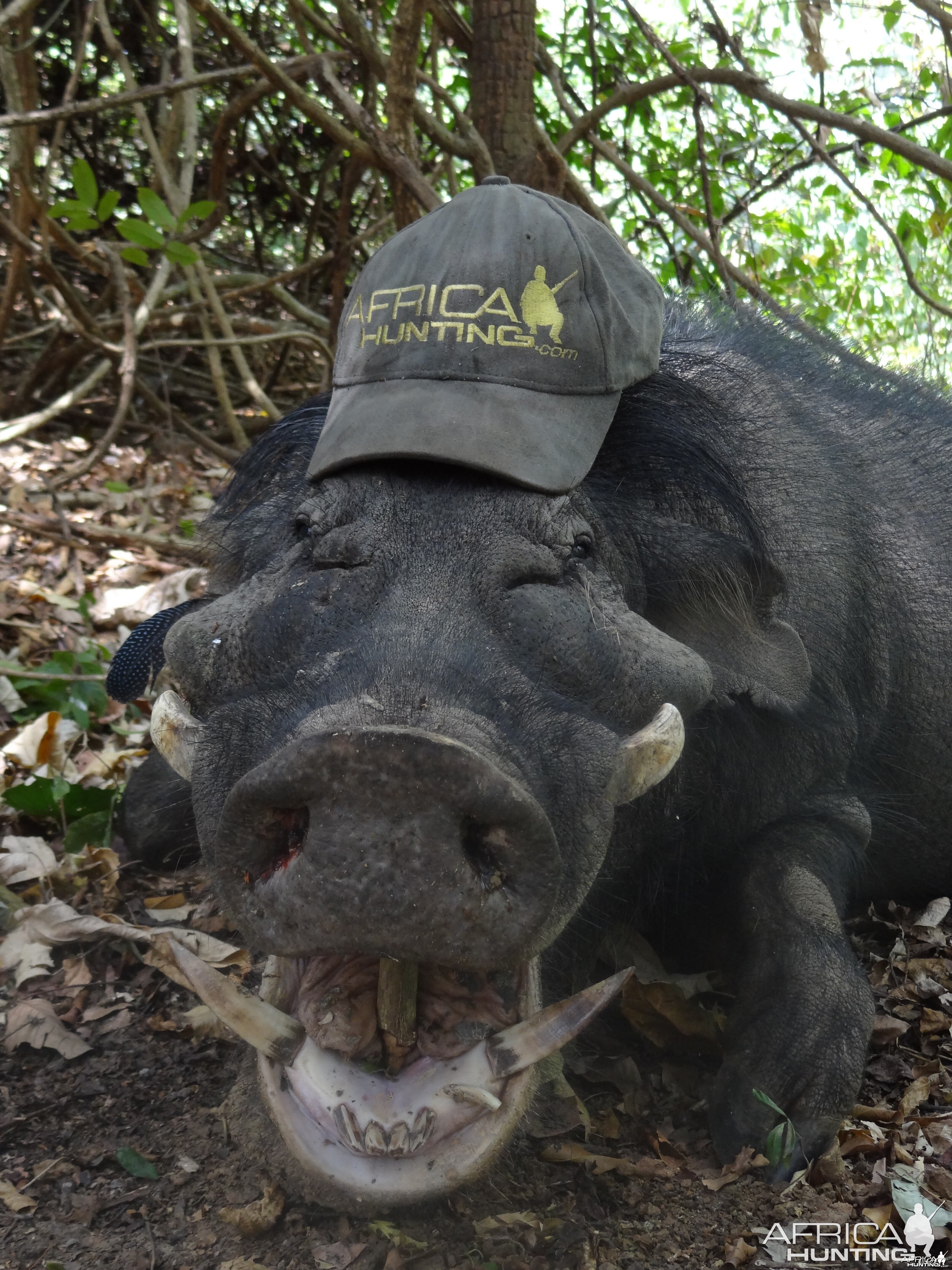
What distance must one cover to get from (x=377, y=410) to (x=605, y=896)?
1.24 m

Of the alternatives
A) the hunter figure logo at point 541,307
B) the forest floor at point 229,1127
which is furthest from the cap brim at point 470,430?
the forest floor at point 229,1127

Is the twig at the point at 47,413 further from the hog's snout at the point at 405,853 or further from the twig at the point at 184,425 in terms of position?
the hog's snout at the point at 405,853

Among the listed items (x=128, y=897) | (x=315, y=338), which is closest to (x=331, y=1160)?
(x=128, y=897)

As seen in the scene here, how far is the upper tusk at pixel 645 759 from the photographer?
2.26m

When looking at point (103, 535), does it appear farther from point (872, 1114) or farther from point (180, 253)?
point (872, 1114)

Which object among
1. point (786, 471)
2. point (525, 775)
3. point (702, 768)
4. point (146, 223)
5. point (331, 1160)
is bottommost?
point (331, 1160)

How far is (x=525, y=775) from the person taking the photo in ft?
6.63

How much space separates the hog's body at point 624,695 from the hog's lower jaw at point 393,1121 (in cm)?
23

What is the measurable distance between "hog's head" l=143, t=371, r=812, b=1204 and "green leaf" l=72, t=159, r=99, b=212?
97.1 inches

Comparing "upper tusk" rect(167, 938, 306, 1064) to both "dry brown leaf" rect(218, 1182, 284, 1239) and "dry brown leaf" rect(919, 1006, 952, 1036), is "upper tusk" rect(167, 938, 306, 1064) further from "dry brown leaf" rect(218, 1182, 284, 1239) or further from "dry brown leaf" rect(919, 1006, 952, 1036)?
"dry brown leaf" rect(919, 1006, 952, 1036)

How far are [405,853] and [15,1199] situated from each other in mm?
1213

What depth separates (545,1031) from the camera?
6.84 feet

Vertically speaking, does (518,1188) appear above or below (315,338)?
below

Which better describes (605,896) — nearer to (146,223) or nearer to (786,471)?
(786,471)
